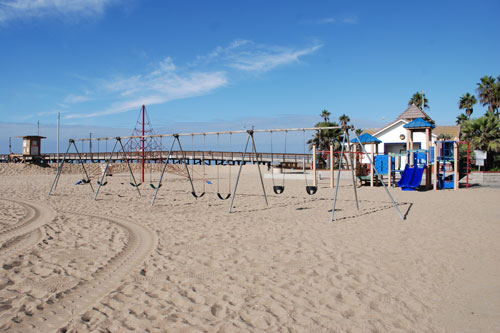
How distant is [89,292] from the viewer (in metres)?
4.31

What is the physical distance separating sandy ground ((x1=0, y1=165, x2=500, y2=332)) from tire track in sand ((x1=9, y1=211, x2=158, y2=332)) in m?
0.02

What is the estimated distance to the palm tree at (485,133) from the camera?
2519cm

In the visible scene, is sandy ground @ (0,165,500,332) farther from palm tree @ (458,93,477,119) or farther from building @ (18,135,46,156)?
palm tree @ (458,93,477,119)

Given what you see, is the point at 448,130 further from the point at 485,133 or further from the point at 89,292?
the point at 89,292

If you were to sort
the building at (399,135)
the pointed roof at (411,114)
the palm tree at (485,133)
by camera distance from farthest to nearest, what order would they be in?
1. the pointed roof at (411,114)
2. the building at (399,135)
3. the palm tree at (485,133)

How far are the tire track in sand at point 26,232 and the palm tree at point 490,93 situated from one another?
45.3 m

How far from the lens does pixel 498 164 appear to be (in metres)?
26.8

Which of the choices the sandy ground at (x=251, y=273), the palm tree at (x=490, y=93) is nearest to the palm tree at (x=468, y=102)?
the palm tree at (x=490, y=93)

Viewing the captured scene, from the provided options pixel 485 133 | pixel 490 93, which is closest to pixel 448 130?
pixel 490 93

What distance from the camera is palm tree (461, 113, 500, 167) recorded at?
82.6 feet

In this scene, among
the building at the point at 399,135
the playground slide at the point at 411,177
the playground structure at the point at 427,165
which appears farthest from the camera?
the building at the point at 399,135

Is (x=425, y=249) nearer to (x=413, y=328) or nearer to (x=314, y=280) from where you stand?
(x=314, y=280)

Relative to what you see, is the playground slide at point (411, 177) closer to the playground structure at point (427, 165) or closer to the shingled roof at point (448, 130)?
the playground structure at point (427, 165)

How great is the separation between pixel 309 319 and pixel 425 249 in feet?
11.7
